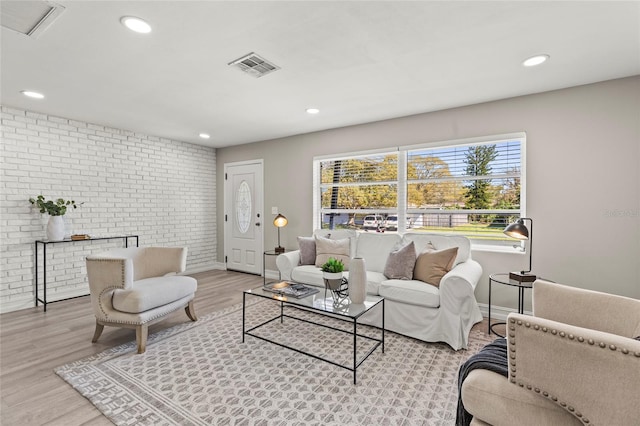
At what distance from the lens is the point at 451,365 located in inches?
93.0

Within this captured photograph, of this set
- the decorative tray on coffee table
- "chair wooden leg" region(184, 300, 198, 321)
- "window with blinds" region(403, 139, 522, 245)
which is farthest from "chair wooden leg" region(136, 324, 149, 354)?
"window with blinds" region(403, 139, 522, 245)

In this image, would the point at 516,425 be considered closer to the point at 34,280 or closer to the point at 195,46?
the point at 195,46

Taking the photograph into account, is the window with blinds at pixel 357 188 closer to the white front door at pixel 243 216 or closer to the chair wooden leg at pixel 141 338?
the white front door at pixel 243 216

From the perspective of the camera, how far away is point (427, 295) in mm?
2730

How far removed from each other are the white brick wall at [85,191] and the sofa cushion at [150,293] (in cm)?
197

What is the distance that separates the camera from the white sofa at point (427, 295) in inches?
103

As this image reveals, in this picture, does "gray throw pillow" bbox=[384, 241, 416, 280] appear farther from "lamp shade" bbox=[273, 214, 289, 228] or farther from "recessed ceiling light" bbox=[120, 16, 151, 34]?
"recessed ceiling light" bbox=[120, 16, 151, 34]

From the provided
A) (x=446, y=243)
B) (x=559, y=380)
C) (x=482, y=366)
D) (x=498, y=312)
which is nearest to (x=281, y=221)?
(x=446, y=243)

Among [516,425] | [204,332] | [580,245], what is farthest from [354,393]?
[580,245]

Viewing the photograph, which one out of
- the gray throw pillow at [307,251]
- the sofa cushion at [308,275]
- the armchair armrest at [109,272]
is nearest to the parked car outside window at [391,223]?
the gray throw pillow at [307,251]

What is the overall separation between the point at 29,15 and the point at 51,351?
8.43 ft

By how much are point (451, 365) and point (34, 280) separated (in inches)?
191

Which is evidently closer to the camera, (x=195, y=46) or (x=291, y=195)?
(x=195, y=46)

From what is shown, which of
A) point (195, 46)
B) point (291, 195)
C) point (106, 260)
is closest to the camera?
point (195, 46)
